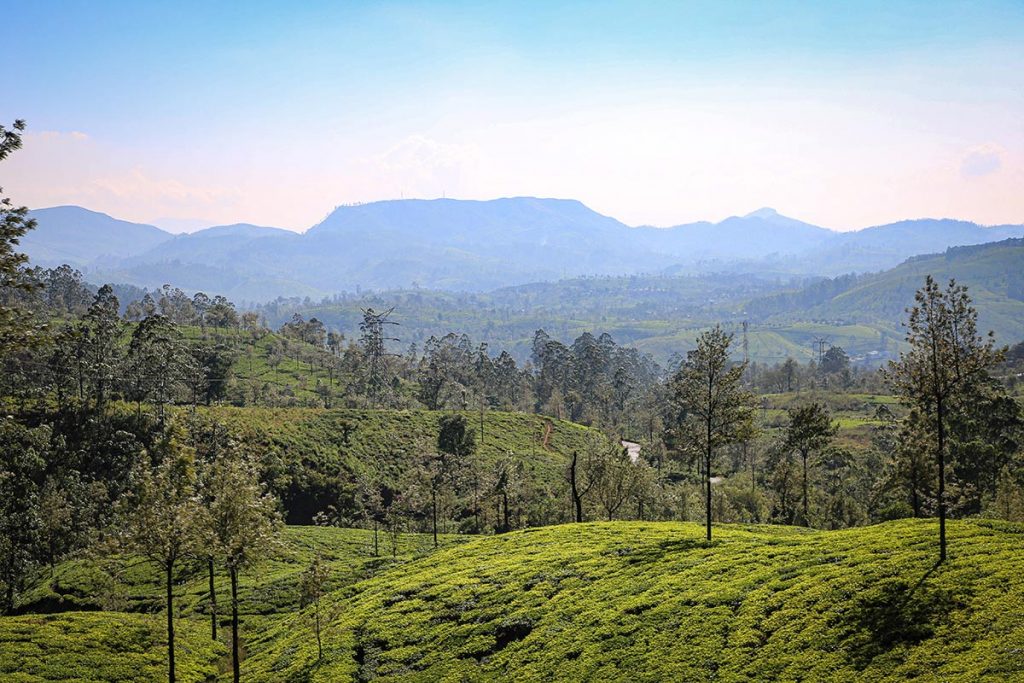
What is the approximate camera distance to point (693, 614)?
29.4 meters

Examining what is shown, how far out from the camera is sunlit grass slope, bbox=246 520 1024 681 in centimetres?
2220

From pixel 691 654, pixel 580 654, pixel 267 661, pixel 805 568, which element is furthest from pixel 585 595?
pixel 267 661

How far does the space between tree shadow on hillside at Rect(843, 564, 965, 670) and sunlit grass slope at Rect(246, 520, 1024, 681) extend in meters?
0.06

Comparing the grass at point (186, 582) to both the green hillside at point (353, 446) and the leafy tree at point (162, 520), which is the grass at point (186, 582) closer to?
the green hillside at point (353, 446)

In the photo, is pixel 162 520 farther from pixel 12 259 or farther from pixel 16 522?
pixel 16 522

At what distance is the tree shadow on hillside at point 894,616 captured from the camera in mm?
22297

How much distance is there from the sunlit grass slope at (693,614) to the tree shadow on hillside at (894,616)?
63mm

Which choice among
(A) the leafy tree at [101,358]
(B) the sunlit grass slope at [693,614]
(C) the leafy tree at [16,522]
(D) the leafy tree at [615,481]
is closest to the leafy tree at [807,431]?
(D) the leafy tree at [615,481]

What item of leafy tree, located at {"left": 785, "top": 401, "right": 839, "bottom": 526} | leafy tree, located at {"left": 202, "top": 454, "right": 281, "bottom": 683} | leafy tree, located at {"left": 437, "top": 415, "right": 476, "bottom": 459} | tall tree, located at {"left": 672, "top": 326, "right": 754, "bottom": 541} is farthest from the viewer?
leafy tree, located at {"left": 437, "top": 415, "right": 476, "bottom": 459}

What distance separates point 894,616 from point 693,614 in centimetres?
858

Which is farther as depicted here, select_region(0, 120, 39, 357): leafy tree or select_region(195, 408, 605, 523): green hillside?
select_region(195, 408, 605, 523): green hillside

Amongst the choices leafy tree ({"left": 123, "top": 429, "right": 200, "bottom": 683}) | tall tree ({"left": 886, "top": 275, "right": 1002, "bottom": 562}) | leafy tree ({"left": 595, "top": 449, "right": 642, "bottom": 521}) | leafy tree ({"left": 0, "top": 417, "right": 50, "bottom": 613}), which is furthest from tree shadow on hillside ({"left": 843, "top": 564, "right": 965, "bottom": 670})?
leafy tree ({"left": 0, "top": 417, "right": 50, "bottom": 613})

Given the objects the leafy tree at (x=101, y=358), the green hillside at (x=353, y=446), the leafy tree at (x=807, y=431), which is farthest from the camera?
the leafy tree at (x=101, y=358)

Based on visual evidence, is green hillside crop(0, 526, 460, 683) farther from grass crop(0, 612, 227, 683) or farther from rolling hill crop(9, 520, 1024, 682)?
rolling hill crop(9, 520, 1024, 682)
